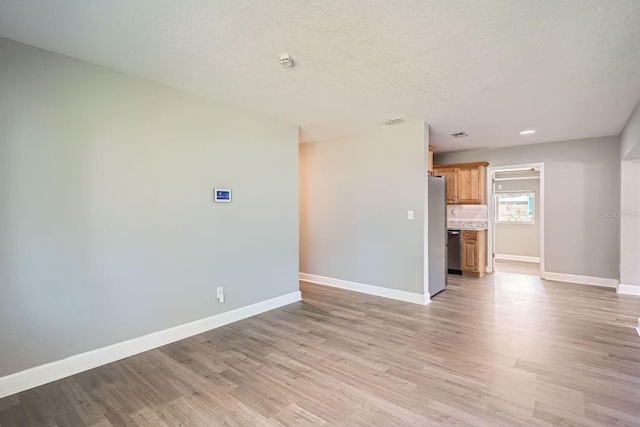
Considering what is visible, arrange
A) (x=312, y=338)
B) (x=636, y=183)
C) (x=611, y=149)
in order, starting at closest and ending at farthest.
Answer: (x=312, y=338), (x=636, y=183), (x=611, y=149)

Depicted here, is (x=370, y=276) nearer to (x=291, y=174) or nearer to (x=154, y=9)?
(x=291, y=174)

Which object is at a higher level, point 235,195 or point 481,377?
point 235,195

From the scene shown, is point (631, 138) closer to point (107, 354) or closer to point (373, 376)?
point (373, 376)

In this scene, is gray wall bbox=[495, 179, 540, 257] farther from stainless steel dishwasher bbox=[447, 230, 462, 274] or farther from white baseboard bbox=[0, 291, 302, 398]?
white baseboard bbox=[0, 291, 302, 398]

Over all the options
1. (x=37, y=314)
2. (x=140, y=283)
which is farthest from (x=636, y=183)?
(x=37, y=314)

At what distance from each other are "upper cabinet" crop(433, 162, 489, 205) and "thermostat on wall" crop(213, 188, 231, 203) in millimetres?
4605

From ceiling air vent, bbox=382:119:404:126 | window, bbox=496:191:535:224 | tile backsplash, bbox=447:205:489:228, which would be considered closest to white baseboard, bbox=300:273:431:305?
ceiling air vent, bbox=382:119:404:126

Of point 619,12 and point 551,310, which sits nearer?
point 619,12

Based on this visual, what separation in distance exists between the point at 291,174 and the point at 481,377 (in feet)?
10.0

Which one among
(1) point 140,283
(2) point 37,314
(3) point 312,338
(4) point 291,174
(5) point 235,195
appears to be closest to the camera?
(2) point 37,314

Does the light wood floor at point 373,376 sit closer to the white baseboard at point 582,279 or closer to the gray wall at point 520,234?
the white baseboard at point 582,279

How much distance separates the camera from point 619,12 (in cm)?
185

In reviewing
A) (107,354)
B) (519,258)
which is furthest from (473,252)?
(107,354)

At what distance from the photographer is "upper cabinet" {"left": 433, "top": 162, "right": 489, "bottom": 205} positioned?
611 cm
